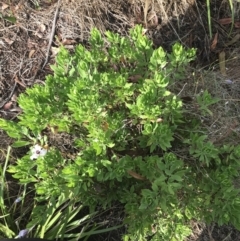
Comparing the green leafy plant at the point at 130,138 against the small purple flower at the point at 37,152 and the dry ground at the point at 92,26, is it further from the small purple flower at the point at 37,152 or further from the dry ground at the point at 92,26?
the dry ground at the point at 92,26

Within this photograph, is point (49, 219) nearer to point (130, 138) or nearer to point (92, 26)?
point (130, 138)

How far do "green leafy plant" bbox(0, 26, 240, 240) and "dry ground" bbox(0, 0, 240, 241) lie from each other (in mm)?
715

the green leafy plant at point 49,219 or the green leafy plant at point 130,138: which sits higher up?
the green leafy plant at point 130,138

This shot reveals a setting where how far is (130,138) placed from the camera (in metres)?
2.11

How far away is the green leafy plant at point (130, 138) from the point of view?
6.11 feet

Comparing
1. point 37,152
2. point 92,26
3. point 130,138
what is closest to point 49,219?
point 37,152

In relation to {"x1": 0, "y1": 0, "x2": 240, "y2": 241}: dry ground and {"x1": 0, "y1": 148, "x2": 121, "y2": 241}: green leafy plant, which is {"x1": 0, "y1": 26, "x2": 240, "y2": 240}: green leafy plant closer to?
{"x1": 0, "y1": 148, "x2": 121, "y2": 241}: green leafy plant

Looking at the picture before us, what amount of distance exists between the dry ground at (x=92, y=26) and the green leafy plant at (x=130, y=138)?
0.72m

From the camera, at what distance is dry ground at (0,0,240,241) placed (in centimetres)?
281

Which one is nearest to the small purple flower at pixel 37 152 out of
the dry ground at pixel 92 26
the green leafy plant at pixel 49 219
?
the green leafy plant at pixel 49 219

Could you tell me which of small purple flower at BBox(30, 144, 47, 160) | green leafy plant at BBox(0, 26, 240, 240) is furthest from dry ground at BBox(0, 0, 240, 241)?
small purple flower at BBox(30, 144, 47, 160)

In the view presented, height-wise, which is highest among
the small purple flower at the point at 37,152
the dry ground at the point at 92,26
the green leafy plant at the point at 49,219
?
the dry ground at the point at 92,26

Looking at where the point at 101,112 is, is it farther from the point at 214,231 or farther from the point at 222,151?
the point at 214,231

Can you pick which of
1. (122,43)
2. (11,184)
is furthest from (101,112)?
(11,184)
